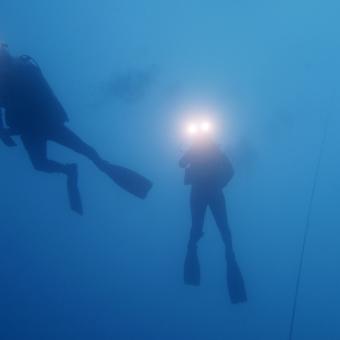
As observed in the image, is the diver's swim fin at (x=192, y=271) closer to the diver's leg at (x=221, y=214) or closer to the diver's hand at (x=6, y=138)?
the diver's leg at (x=221, y=214)

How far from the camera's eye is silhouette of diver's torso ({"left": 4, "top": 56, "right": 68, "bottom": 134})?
6973mm

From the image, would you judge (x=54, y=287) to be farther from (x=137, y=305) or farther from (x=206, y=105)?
(x=206, y=105)

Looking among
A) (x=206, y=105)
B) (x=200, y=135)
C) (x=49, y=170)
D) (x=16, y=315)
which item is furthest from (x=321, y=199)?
(x=16, y=315)


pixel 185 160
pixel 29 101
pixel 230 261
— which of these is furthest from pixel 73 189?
pixel 230 261

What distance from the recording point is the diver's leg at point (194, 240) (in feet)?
26.7

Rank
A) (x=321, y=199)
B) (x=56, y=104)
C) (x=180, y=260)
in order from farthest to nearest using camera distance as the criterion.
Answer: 1. (x=180, y=260)
2. (x=321, y=199)
3. (x=56, y=104)

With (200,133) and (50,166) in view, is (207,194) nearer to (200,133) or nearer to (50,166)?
(200,133)

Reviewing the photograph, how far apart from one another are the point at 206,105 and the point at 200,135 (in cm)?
653

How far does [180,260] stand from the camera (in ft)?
64.8

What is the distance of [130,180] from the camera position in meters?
7.59

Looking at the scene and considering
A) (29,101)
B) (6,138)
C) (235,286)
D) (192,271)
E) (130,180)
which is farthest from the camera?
(192,271)

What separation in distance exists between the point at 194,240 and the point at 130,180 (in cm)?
187

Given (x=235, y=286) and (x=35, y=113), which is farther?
(x=235, y=286)

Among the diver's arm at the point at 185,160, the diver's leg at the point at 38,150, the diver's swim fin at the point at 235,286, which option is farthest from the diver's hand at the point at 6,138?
the diver's swim fin at the point at 235,286
